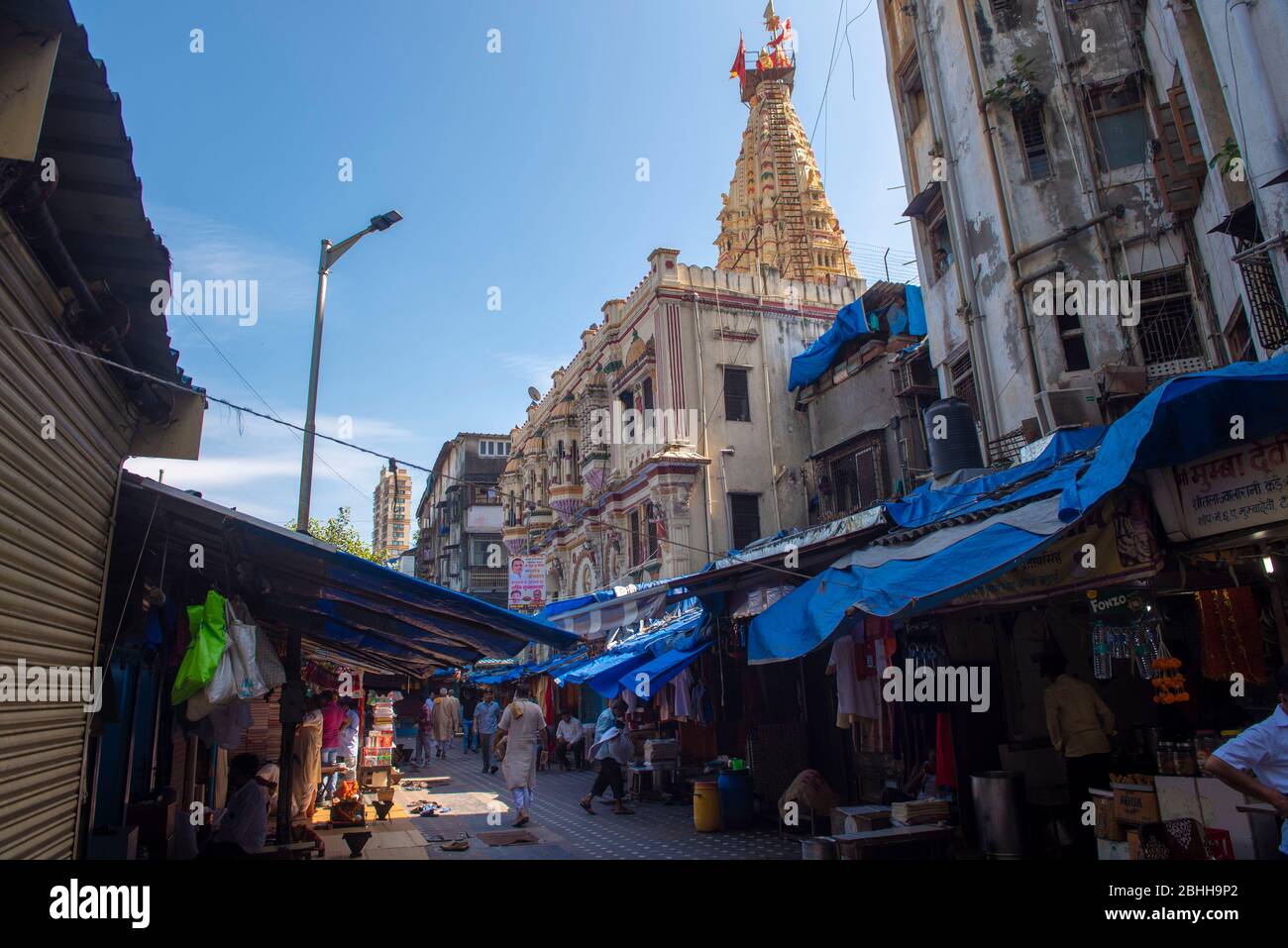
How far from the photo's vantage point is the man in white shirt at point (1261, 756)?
4.48 metres

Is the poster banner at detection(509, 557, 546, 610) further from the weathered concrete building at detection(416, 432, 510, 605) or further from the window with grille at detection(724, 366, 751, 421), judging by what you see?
the weathered concrete building at detection(416, 432, 510, 605)

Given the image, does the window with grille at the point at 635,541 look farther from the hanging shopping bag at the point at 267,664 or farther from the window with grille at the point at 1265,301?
the hanging shopping bag at the point at 267,664

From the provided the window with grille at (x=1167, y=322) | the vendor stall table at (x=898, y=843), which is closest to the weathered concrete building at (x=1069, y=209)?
the window with grille at (x=1167, y=322)

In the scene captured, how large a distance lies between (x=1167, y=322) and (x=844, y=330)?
32.4 feet

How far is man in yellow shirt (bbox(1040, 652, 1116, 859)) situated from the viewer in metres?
8.00

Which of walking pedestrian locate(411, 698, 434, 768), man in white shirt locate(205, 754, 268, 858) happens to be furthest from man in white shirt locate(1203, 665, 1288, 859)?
walking pedestrian locate(411, 698, 434, 768)

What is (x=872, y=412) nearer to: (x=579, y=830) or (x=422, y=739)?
(x=579, y=830)

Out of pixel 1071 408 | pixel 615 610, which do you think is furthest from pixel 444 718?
pixel 1071 408

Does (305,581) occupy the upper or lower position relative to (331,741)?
upper

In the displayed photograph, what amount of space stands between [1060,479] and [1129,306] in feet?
23.3

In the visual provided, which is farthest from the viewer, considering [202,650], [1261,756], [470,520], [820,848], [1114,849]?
[470,520]

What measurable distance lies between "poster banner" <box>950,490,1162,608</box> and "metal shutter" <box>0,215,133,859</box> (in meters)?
7.16

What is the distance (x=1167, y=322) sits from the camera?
12.8 meters
